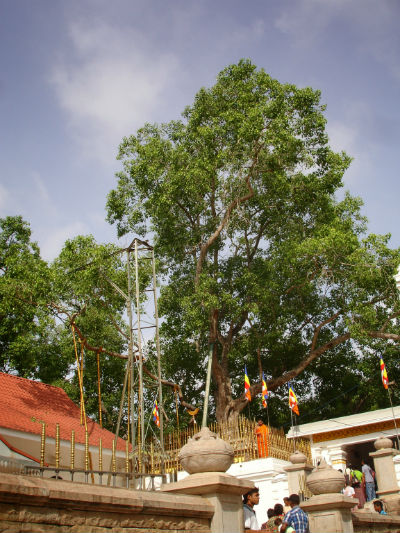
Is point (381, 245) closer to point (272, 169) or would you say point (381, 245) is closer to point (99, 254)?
point (272, 169)

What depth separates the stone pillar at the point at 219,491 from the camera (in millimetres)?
4809

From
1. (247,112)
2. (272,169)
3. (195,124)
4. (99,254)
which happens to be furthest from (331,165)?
(99,254)

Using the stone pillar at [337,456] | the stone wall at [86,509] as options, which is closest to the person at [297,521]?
the stone wall at [86,509]

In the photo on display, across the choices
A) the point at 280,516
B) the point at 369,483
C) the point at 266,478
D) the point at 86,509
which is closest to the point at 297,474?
the point at 266,478

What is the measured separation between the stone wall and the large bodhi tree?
13669 mm

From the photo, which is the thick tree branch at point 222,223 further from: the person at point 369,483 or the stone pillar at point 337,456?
the person at point 369,483

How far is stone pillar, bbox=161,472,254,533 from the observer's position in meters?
→ 4.81

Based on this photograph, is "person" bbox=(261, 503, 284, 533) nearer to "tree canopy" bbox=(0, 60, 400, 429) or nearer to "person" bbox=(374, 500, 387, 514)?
"person" bbox=(374, 500, 387, 514)

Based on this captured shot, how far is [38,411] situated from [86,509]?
12182mm

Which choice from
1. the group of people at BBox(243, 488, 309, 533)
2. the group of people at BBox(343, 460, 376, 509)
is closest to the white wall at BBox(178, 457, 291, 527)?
the group of people at BBox(343, 460, 376, 509)

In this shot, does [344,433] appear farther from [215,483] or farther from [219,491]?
[215,483]

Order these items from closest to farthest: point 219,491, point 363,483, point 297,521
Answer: point 219,491
point 297,521
point 363,483

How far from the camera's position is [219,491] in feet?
16.1

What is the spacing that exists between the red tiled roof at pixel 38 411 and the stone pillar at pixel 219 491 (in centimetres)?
891
